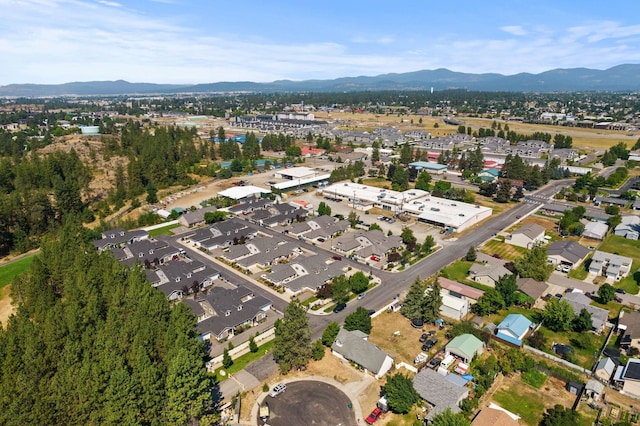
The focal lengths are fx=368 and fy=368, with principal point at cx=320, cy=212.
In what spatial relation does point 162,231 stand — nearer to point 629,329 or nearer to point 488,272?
point 488,272

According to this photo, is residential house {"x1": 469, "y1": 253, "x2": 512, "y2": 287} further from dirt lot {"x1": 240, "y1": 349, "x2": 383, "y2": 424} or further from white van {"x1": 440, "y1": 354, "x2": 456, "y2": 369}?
dirt lot {"x1": 240, "y1": 349, "x2": 383, "y2": 424}

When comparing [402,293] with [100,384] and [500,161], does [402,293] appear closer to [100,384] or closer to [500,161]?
[100,384]

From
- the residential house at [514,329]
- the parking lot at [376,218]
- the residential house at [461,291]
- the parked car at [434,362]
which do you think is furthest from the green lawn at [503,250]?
the parked car at [434,362]

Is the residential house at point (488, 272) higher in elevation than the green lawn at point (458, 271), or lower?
higher

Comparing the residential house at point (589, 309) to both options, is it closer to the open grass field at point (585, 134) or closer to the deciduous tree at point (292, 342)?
the deciduous tree at point (292, 342)

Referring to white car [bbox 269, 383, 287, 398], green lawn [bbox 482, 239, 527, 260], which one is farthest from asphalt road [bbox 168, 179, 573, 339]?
white car [bbox 269, 383, 287, 398]

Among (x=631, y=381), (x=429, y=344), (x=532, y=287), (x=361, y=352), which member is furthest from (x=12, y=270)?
(x=631, y=381)
